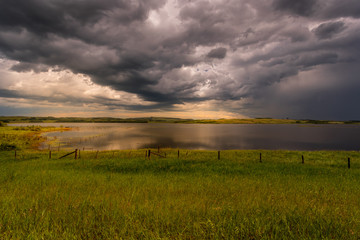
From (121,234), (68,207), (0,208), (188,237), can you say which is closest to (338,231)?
(188,237)

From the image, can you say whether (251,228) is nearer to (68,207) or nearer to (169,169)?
(68,207)

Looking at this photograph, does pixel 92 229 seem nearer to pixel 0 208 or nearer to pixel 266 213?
pixel 0 208

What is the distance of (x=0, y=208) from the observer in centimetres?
544

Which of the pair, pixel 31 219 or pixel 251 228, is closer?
pixel 251 228

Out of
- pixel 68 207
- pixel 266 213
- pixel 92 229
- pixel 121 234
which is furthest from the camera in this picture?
pixel 68 207

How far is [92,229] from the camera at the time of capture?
4.33 meters

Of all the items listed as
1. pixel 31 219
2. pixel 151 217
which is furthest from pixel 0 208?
pixel 151 217

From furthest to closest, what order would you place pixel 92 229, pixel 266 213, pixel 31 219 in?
pixel 266 213 < pixel 31 219 < pixel 92 229

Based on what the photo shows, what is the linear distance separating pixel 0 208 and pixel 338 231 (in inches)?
411

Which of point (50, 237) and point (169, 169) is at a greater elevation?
point (50, 237)

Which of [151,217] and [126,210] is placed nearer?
[151,217]

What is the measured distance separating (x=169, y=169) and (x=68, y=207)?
46.8 feet

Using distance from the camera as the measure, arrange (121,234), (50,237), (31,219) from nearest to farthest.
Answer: (50,237) < (121,234) < (31,219)

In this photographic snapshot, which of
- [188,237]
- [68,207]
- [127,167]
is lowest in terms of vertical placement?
[127,167]
